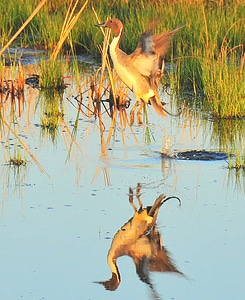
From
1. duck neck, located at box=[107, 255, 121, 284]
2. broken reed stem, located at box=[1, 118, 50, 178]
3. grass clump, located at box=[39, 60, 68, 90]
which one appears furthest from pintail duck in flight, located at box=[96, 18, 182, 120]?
duck neck, located at box=[107, 255, 121, 284]

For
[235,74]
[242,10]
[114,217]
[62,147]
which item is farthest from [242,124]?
[242,10]

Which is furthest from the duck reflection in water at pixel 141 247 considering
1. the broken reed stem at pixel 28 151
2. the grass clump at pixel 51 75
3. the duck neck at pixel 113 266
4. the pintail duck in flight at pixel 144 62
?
the grass clump at pixel 51 75

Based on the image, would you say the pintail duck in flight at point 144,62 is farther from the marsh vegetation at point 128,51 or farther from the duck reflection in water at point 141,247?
the duck reflection in water at point 141,247

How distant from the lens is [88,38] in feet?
42.5

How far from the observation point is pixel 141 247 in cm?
503

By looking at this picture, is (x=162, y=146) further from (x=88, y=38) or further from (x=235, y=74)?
(x=88, y=38)

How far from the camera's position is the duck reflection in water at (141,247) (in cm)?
451

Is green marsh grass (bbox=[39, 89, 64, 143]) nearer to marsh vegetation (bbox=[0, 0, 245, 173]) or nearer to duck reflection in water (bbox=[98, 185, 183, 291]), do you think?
marsh vegetation (bbox=[0, 0, 245, 173])

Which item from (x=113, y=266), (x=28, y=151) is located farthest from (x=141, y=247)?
(x=28, y=151)

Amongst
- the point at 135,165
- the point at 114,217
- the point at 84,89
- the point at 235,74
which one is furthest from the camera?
the point at 84,89

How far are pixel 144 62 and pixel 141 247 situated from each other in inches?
119

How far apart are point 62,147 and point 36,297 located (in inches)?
132

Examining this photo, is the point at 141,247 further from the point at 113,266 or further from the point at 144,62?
the point at 144,62

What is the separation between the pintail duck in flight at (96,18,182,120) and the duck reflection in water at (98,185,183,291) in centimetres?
211
